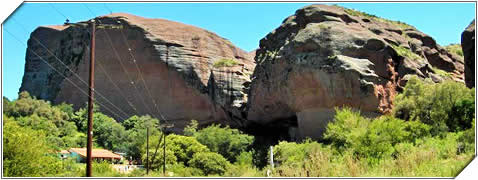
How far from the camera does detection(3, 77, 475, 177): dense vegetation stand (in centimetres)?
1237

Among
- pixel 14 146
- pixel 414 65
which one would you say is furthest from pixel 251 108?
pixel 14 146

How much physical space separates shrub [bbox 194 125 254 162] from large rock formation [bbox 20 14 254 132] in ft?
13.0

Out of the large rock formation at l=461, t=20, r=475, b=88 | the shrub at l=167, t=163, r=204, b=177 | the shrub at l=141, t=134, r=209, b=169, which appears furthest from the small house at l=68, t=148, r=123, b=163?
the large rock formation at l=461, t=20, r=475, b=88

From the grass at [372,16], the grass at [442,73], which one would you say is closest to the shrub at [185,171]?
the grass at [372,16]

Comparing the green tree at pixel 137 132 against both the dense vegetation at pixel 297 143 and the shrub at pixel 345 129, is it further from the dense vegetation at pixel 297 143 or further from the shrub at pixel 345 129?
the shrub at pixel 345 129

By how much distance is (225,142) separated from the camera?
150 ft

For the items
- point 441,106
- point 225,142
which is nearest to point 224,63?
point 225,142

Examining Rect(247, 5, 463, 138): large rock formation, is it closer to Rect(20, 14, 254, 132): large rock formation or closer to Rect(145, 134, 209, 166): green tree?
Rect(145, 134, 209, 166): green tree

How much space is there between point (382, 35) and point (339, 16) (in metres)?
3.78

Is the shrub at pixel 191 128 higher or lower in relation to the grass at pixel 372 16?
lower

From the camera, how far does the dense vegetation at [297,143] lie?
12367mm

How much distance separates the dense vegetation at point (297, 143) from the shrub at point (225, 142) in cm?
9

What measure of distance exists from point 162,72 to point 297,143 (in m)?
18.2

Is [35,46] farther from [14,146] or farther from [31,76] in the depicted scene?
[14,146]
